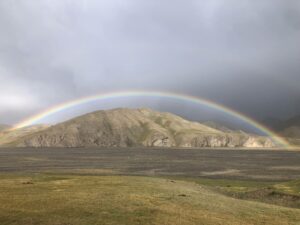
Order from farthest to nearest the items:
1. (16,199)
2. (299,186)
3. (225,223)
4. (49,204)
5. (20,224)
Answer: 1. (299,186)
2. (16,199)
3. (49,204)
4. (225,223)
5. (20,224)

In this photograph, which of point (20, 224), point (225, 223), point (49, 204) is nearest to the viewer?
point (20, 224)

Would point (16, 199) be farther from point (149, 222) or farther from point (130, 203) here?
point (149, 222)

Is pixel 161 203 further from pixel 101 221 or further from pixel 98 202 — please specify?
pixel 101 221

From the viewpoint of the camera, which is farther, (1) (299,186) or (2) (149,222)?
(1) (299,186)

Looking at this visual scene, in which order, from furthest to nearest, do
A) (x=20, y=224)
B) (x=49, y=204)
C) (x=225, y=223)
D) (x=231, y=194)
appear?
(x=231, y=194) → (x=49, y=204) → (x=225, y=223) → (x=20, y=224)

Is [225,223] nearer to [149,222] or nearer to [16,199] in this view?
[149,222]

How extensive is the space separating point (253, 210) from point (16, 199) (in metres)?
24.4

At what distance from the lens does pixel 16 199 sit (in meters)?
42.9

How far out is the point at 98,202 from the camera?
41.0 m

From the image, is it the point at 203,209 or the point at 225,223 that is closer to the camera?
the point at 225,223

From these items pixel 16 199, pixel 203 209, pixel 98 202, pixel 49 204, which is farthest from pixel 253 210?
pixel 16 199

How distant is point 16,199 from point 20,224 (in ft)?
38.3


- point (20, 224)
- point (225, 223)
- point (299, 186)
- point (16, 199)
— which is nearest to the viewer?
point (20, 224)

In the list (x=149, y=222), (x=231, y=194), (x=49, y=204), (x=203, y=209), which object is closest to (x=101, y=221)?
(x=149, y=222)
